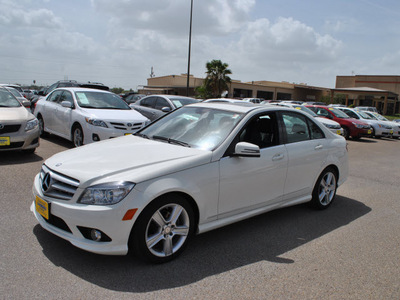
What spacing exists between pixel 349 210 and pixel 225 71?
1526 inches

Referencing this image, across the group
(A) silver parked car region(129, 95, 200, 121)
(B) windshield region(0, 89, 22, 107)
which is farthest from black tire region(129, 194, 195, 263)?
(A) silver parked car region(129, 95, 200, 121)

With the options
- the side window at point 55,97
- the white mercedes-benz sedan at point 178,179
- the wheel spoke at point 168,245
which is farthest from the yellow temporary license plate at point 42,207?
the side window at point 55,97

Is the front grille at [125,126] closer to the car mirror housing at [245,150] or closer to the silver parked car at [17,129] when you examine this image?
the silver parked car at [17,129]

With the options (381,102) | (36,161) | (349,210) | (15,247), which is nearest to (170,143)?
(15,247)

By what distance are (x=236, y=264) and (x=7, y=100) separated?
7.14 metres

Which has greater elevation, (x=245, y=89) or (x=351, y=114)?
(x=245, y=89)

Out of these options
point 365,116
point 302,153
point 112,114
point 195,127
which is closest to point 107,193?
point 195,127

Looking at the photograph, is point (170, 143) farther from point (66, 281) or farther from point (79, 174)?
point (66, 281)

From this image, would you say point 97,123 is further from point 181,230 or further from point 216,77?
point 216,77

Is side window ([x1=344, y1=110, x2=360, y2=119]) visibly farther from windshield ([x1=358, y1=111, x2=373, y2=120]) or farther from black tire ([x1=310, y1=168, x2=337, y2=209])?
black tire ([x1=310, y1=168, x2=337, y2=209])

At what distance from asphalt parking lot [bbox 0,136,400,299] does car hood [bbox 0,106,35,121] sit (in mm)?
2709

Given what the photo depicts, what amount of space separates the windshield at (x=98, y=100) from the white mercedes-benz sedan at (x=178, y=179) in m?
4.99

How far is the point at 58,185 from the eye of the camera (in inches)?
137

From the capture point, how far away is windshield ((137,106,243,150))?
416 centimetres
